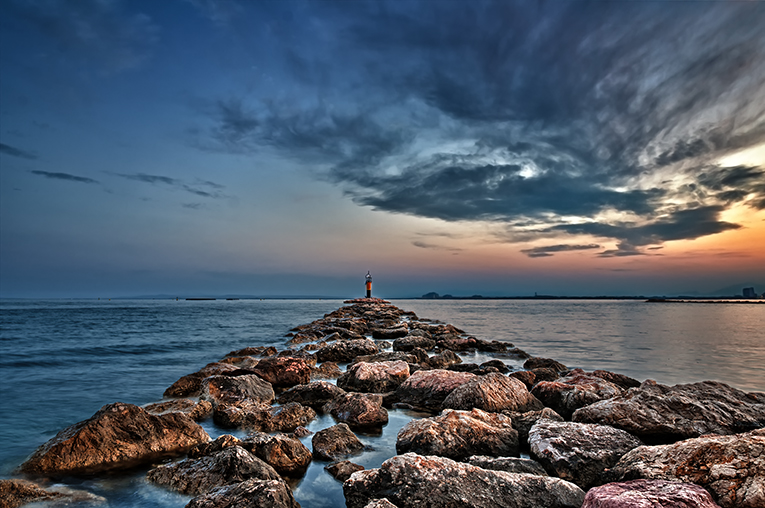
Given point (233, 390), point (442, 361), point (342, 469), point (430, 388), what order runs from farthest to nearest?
point (442, 361) → point (430, 388) → point (233, 390) → point (342, 469)

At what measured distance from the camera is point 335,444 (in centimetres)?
565

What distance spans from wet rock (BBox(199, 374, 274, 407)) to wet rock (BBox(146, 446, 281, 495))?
3234 mm

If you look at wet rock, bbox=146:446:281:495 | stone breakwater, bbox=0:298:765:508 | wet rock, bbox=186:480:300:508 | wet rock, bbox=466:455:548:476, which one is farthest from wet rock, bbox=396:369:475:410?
wet rock, bbox=186:480:300:508

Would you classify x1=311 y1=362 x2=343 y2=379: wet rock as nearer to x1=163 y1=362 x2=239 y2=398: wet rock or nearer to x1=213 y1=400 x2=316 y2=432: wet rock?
x1=163 y1=362 x2=239 y2=398: wet rock

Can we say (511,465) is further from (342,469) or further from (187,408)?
(187,408)

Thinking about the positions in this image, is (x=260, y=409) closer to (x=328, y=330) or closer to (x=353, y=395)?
(x=353, y=395)

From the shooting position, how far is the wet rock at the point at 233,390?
8.14 m

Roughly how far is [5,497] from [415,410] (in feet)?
19.9

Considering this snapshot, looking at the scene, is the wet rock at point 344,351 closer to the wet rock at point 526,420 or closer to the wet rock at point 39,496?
the wet rock at point 526,420

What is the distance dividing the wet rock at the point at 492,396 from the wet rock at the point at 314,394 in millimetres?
2394

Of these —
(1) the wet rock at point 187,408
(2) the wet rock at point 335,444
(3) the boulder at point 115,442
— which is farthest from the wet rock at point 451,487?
(1) the wet rock at point 187,408

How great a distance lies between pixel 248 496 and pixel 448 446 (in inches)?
103

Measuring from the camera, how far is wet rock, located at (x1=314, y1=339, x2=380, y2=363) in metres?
14.3

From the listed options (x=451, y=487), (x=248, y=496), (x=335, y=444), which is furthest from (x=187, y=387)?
(x=451, y=487)
